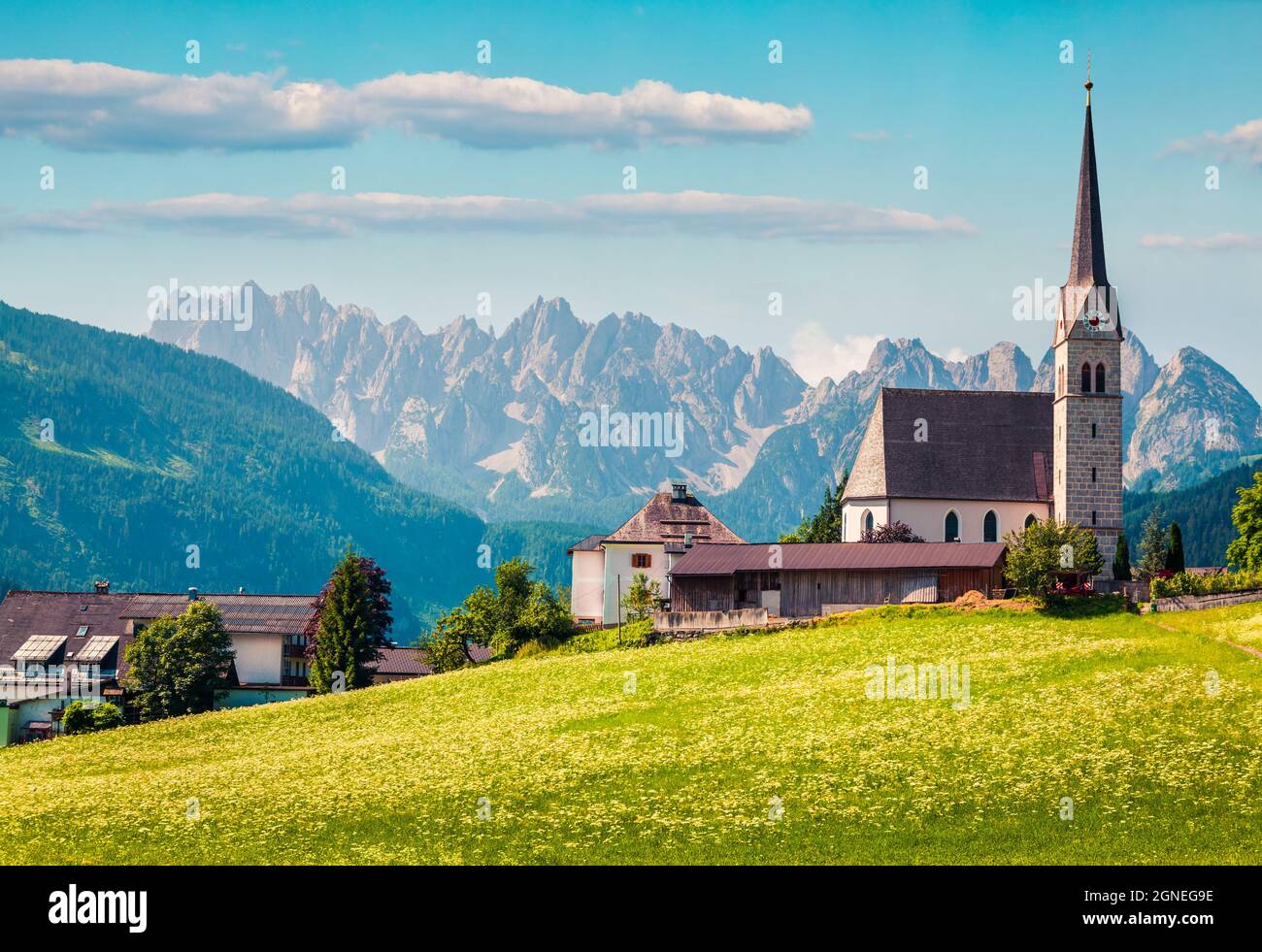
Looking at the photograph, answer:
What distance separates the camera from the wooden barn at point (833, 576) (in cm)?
8956

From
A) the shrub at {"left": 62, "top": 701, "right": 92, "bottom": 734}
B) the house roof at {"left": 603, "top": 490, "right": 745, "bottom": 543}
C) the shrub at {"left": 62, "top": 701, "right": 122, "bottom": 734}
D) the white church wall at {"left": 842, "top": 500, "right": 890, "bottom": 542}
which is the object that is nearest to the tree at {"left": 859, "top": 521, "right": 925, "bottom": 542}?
the white church wall at {"left": 842, "top": 500, "right": 890, "bottom": 542}

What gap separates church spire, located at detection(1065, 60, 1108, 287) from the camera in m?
104

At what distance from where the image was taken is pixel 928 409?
113375 millimetres

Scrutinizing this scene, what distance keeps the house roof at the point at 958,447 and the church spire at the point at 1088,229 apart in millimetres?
10585

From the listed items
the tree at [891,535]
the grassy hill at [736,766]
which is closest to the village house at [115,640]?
the grassy hill at [736,766]

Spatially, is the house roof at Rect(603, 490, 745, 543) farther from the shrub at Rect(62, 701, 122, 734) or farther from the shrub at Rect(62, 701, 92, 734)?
the shrub at Rect(62, 701, 92, 734)

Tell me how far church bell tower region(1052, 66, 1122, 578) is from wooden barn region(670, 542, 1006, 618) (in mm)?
11155

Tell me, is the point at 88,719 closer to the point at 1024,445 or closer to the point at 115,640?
the point at 115,640

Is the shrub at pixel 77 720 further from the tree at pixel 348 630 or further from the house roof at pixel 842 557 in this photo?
the house roof at pixel 842 557

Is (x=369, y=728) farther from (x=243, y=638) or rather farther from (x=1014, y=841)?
(x=243, y=638)

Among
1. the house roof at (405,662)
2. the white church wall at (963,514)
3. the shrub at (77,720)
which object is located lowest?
the house roof at (405,662)

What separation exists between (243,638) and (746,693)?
60.9 meters

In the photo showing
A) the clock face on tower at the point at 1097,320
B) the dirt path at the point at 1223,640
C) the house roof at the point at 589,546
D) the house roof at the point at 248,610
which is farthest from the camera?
the house roof at the point at 589,546
